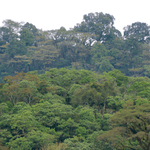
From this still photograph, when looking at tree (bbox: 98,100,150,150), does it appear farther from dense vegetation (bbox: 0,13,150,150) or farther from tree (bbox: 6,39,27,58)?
tree (bbox: 6,39,27,58)

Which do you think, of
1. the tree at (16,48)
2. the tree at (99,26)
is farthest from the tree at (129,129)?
the tree at (99,26)

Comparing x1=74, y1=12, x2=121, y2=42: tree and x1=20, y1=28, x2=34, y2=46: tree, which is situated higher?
x1=74, y1=12, x2=121, y2=42: tree

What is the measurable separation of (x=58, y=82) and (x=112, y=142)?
10.0 meters

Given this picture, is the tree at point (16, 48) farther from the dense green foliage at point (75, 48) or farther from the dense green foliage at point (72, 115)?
the dense green foliage at point (72, 115)

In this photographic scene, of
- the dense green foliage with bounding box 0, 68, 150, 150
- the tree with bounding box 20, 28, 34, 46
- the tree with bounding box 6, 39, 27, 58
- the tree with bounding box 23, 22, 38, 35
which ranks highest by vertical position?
the tree with bounding box 23, 22, 38, 35

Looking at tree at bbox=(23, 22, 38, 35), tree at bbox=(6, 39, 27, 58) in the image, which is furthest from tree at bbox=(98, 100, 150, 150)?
tree at bbox=(23, 22, 38, 35)

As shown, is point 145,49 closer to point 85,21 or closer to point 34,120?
point 85,21

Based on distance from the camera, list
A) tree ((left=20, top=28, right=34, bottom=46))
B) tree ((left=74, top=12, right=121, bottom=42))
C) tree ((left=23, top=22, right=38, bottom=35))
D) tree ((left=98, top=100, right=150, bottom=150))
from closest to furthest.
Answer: tree ((left=98, top=100, right=150, bottom=150)), tree ((left=20, top=28, right=34, bottom=46)), tree ((left=23, top=22, right=38, bottom=35)), tree ((left=74, top=12, right=121, bottom=42))

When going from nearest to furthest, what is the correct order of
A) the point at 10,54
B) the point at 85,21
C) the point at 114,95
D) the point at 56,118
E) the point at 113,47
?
the point at 56,118 < the point at 114,95 < the point at 10,54 < the point at 113,47 < the point at 85,21

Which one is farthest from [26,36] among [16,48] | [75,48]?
[75,48]

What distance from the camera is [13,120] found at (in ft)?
40.3

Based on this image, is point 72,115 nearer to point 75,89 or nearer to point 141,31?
point 75,89

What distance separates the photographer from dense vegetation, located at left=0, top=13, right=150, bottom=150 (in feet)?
36.5

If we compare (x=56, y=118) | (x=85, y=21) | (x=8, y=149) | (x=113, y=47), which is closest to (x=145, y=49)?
(x=113, y=47)
